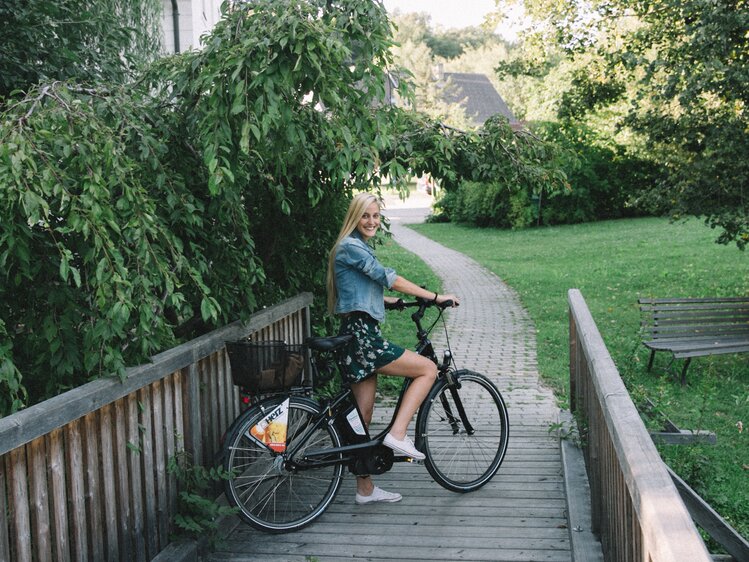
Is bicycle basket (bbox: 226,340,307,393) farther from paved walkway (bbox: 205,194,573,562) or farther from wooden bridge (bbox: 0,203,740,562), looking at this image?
paved walkway (bbox: 205,194,573,562)

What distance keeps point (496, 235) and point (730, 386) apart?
2393 cm

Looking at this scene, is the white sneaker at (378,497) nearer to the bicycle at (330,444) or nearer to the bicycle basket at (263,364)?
the bicycle at (330,444)

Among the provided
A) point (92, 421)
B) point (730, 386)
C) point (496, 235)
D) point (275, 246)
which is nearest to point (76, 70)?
point (275, 246)

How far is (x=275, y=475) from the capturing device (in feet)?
16.8

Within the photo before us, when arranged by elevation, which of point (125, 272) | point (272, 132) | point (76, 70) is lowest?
point (125, 272)

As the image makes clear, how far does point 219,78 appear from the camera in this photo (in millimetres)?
4457

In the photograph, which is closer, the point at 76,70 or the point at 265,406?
the point at 265,406

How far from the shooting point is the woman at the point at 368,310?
17.2ft

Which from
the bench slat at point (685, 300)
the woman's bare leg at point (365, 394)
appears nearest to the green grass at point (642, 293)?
the bench slat at point (685, 300)

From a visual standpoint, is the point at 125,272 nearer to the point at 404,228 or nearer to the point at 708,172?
the point at 708,172

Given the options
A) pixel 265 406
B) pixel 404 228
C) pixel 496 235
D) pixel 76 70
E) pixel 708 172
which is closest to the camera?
pixel 265 406

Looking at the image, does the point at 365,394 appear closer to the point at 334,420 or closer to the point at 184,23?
the point at 334,420

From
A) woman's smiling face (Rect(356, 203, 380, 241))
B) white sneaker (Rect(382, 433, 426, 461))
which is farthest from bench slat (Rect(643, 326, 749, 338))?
woman's smiling face (Rect(356, 203, 380, 241))

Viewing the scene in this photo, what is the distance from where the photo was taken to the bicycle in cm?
507
